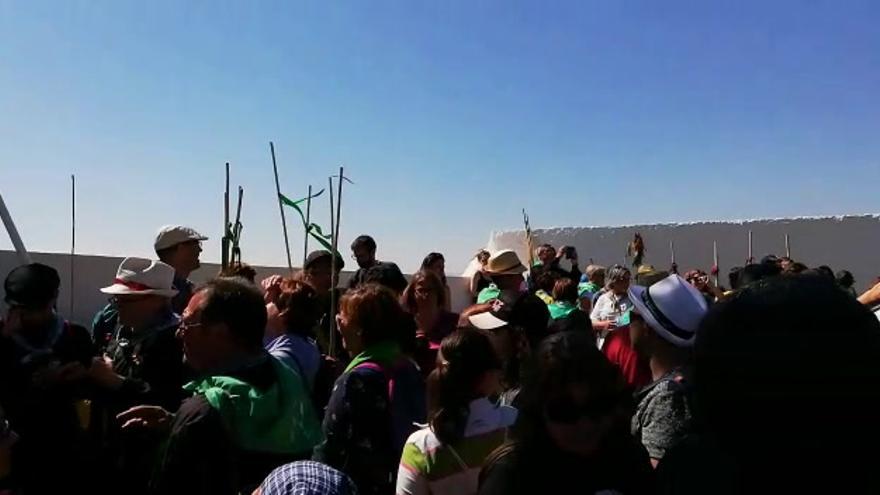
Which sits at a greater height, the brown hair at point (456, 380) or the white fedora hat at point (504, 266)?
Result: the white fedora hat at point (504, 266)

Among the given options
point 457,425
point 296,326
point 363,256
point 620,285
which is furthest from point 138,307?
point 620,285

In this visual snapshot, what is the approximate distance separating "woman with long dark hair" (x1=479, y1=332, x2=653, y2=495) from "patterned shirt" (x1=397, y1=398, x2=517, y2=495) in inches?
26.3

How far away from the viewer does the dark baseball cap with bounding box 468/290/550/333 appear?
380 centimetres

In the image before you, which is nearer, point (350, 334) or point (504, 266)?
point (350, 334)

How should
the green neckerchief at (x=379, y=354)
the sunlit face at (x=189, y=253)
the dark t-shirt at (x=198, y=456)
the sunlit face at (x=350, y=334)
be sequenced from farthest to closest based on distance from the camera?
the sunlit face at (x=189, y=253) < the sunlit face at (x=350, y=334) < the green neckerchief at (x=379, y=354) < the dark t-shirt at (x=198, y=456)

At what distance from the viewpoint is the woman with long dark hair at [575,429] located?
1704 millimetres

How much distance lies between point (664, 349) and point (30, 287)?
2339mm

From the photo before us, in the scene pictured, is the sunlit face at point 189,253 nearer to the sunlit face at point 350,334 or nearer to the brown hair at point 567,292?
the sunlit face at point 350,334

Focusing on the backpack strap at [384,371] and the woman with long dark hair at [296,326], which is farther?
the woman with long dark hair at [296,326]

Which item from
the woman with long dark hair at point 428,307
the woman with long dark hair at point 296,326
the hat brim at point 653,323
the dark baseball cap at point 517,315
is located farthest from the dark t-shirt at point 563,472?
the woman with long dark hair at point 428,307

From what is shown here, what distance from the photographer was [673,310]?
2.50 meters

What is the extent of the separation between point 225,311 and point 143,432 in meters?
0.53

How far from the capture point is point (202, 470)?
2.08m

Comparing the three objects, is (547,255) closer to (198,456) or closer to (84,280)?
(84,280)
